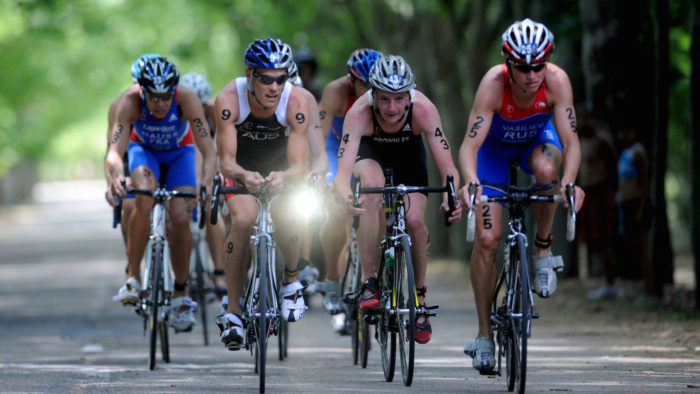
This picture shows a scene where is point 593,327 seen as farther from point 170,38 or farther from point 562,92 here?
point 170,38

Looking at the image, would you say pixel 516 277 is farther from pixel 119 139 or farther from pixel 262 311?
pixel 119 139

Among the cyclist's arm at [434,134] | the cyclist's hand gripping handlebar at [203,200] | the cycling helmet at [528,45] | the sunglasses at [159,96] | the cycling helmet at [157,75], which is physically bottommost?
the cyclist's hand gripping handlebar at [203,200]

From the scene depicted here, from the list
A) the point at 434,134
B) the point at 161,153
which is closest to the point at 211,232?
the point at 161,153

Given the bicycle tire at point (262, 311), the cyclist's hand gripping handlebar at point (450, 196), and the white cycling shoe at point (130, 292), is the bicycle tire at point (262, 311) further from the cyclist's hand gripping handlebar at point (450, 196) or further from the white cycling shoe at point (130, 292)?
the white cycling shoe at point (130, 292)

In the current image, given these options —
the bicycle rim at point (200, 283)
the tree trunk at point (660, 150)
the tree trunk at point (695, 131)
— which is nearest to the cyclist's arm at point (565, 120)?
the bicycle rim at point (200, 283)

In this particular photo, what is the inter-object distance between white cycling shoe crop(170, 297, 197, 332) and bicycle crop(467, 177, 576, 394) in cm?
316

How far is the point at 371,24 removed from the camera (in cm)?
2708

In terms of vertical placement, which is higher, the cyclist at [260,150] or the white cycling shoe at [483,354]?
the cyclist at [260,150]

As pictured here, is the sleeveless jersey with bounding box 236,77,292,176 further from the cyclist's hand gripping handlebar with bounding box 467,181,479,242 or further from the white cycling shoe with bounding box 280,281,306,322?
the cyclist's hand gripping handlebar with bounding box 467,181,479,242

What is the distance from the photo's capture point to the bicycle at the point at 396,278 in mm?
8844

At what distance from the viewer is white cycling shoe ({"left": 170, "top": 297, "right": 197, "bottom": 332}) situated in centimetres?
1117

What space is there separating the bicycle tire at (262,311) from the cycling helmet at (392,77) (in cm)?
135

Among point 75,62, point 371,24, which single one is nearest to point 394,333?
point 371,24

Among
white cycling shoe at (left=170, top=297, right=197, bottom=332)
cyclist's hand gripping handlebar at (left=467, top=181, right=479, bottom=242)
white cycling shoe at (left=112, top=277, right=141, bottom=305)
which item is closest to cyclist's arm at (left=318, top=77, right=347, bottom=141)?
white cycling shoe at (left=170, top=297, right=197, bottom=332)
